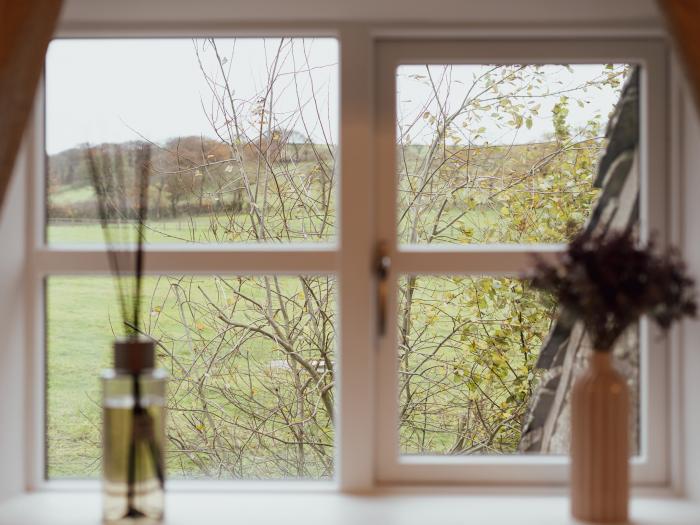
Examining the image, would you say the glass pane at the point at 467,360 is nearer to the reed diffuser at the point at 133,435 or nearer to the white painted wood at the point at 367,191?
the white painted wood at the point at 367,191

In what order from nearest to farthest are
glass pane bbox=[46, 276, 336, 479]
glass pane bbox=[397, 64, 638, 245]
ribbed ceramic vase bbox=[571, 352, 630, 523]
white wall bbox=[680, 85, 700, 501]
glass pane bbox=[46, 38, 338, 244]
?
ribbed ceramic vase bbox=[571, 352, 630, 523], white wall bbox=[680, 85, 700, 501], glass pane bbox=[46, 38, 338, 244], glass pane bbox=[397, 64, 638, 245], glass pane bbox=[46, 276, 336, 479]

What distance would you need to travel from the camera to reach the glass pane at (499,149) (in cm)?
282

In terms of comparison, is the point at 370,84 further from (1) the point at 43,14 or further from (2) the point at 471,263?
(1) the point at 43,14

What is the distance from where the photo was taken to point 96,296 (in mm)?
3004

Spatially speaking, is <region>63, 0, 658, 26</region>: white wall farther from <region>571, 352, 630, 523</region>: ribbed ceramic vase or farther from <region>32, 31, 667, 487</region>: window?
<region>571, 352, 630, 523</region>: ribbed ceramic vase

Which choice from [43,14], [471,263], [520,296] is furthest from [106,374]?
[520,296]

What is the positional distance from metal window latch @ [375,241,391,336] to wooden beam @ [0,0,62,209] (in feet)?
2.65

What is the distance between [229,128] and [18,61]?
1505mm

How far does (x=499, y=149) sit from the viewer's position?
2.89m

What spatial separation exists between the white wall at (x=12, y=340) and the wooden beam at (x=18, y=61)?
0.94 feet

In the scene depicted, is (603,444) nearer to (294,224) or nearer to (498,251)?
(498,251)

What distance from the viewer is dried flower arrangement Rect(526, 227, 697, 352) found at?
141cm

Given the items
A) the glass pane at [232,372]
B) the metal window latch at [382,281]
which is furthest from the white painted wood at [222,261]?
the glass pane at [232,372]

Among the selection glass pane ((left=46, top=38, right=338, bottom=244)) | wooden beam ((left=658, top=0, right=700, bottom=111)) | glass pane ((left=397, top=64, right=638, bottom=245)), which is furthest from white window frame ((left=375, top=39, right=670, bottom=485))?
glass pane ((left=397, top=64, right=638, bottom=245))
